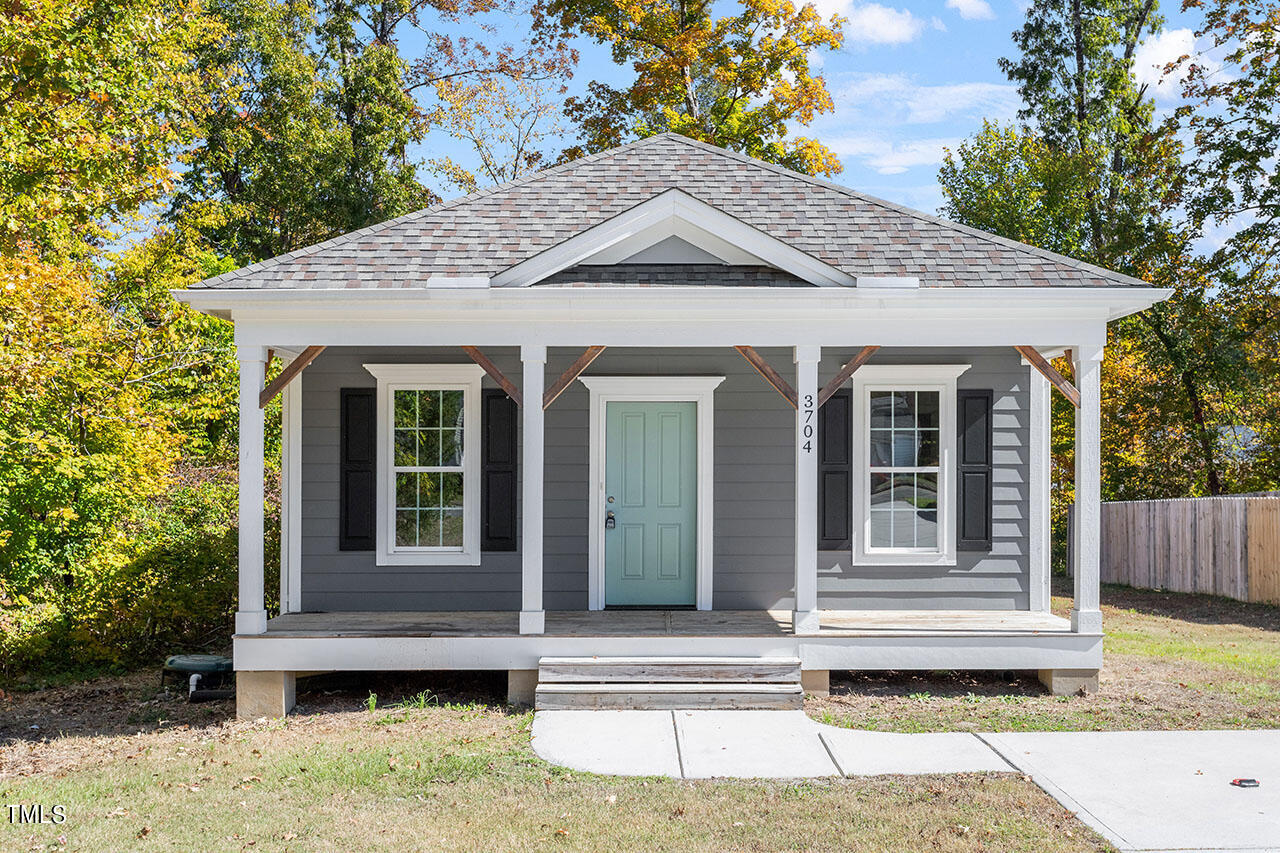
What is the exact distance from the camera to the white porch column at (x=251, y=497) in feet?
27.9

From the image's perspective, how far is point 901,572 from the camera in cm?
1027

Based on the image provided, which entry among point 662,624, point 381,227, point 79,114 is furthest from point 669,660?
point 79,114

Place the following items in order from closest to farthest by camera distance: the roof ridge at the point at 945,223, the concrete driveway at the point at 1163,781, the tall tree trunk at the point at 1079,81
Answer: the concrete driveway at the point at 1163,781
the roof ridge at the point at 945,223
the tall tree trunk at the point at 1079,81

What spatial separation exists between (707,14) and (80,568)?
16.9m

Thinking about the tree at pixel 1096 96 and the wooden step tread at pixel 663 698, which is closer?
the wooden step tread at pixel 663 698

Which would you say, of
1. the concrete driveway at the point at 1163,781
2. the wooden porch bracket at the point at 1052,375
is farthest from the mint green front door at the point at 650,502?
the concrete driveway at the point at 1163,781

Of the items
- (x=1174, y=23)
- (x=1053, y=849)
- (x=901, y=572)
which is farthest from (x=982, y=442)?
(x=1174, y=23)

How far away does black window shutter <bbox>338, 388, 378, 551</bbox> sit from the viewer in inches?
396

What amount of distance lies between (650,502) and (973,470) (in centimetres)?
314

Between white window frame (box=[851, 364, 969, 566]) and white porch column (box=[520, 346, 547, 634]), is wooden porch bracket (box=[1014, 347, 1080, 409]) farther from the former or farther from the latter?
white porch column (box=[520, 346, 547, 634])

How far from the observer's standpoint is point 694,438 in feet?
33.9

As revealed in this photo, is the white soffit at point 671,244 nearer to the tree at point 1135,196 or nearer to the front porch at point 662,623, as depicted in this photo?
the front porch at point 662,623

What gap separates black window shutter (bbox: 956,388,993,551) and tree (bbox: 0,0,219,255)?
10.4 m

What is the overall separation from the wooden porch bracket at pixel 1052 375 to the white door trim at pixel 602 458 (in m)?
2.78
